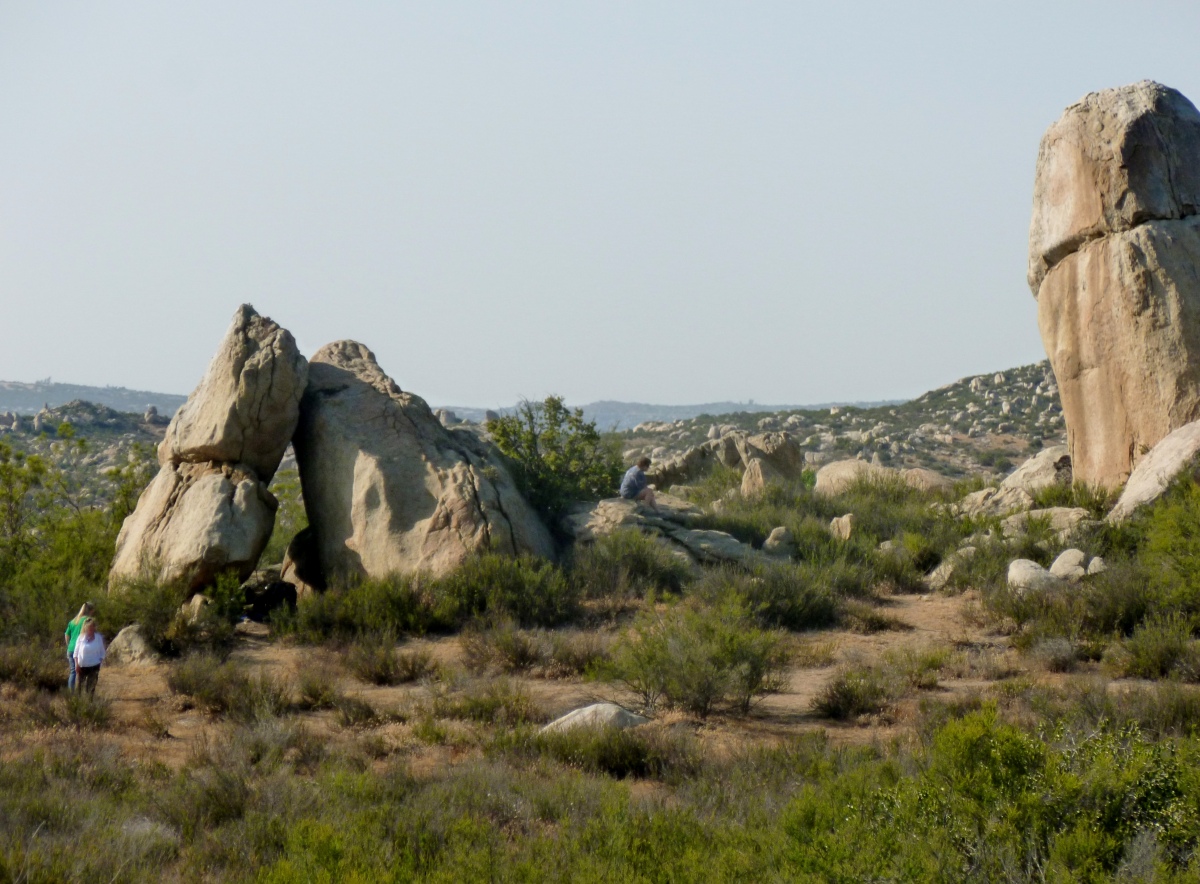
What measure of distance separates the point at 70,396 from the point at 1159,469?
140m

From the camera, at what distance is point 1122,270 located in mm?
13695

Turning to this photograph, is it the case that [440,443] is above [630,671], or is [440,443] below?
above

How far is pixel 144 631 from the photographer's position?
10.7 meters

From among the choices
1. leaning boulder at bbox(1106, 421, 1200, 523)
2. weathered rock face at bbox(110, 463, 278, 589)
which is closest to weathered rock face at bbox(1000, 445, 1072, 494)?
leaning boulder at bbox(1106, 421, 1200, 523)

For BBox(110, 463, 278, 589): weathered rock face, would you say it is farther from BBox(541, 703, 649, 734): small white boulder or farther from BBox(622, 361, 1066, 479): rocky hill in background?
BBox(622, 361, 1066, 479): rocky hill in background

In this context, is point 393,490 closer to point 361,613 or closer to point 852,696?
point 361,613

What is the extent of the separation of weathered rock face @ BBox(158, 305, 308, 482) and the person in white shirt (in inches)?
137

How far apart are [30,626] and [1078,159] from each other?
578 inches

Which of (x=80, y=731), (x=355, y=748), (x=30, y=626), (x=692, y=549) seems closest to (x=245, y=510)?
(x=30, y=626)

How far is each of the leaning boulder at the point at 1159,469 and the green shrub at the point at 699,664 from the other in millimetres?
5873

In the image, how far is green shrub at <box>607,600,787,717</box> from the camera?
8.46m

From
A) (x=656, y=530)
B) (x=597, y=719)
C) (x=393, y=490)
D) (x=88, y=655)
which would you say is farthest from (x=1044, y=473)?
(x=88, y=655)

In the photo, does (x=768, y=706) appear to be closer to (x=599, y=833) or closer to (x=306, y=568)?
(x=599, y=833)

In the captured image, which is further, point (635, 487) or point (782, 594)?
point (635, 487)
